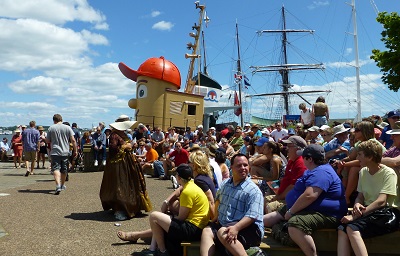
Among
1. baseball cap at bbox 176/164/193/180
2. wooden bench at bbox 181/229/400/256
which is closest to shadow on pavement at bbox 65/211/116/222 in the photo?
baseball cap at bbox 176/164/193/180

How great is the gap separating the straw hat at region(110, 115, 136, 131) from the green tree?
1731 centimetres

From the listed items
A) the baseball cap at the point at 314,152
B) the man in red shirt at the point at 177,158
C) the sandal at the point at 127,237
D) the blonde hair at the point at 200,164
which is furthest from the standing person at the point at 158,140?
the baseball cap at the point at 314,152

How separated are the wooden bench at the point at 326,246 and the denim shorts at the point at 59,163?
5.93 metres

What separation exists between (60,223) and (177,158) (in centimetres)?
559

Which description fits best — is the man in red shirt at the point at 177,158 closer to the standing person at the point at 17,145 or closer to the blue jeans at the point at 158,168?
the blue jeans at the point at 158,168

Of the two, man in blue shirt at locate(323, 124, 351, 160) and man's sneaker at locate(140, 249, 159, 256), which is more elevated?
man in blue shirt at locate(323, 124, 351, 160)

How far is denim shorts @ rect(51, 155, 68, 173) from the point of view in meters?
9.37


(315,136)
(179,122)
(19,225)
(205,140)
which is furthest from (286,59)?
(19,225)

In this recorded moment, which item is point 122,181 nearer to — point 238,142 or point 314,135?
point 314,135

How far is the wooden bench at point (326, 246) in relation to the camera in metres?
4.20

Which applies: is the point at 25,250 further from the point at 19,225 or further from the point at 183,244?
the point at 183,244

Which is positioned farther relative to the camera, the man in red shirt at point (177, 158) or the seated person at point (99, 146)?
the seated person at point (99, 146)

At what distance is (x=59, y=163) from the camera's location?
948cm

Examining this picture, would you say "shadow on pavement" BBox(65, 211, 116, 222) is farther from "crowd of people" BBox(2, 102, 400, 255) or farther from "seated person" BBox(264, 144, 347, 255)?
"seated person" BBox(264, 144, 347, 255)
